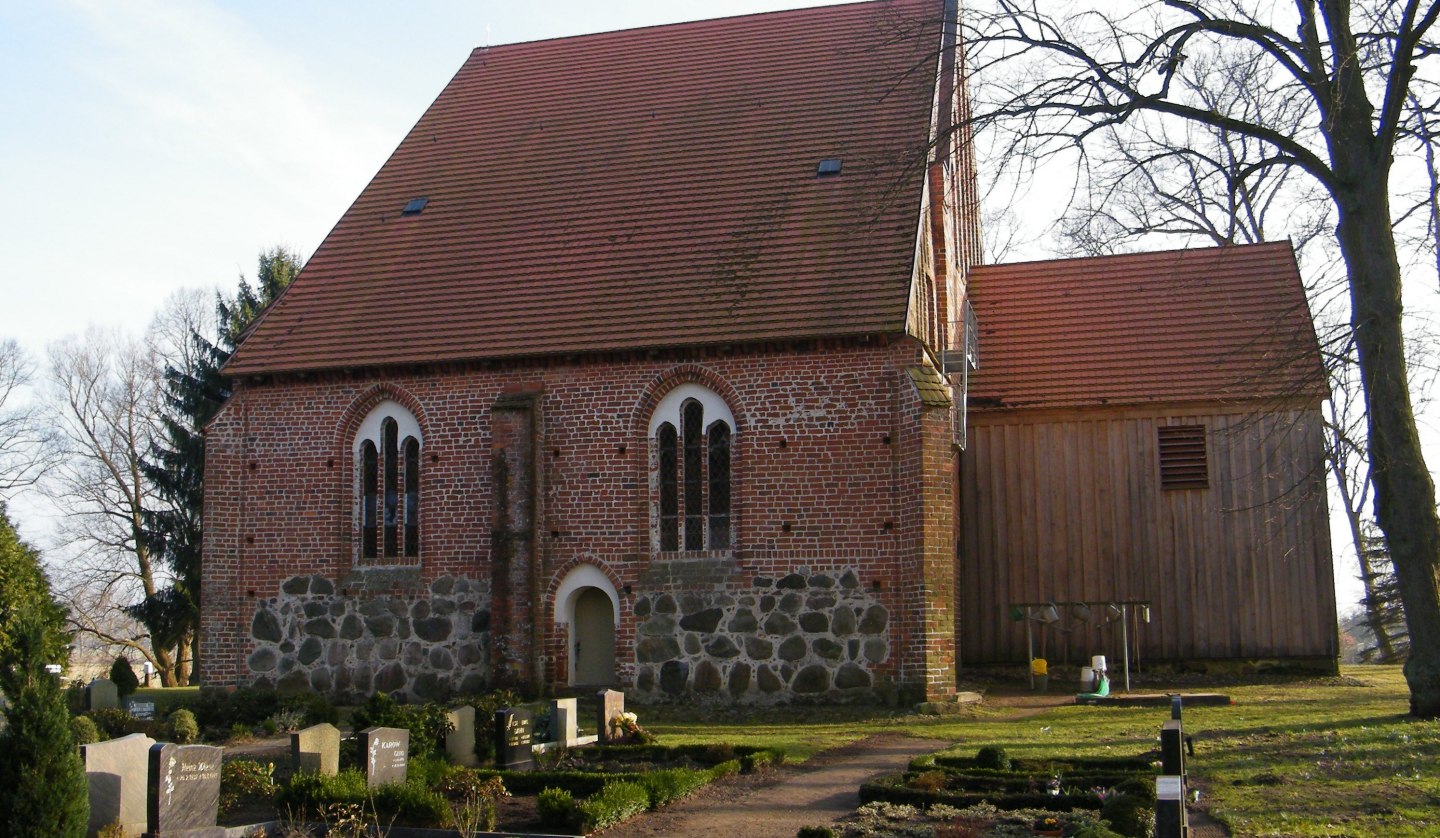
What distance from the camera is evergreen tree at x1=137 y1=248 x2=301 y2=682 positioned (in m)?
31.8

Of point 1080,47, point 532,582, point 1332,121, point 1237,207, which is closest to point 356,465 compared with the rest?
point 532,582

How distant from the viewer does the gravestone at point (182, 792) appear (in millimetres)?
10523

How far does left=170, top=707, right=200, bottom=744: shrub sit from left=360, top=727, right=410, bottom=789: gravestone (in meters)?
4.95

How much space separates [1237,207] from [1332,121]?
18373 millimetres

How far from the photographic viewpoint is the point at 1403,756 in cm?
1265

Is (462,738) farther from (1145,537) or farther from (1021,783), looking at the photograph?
(1145,537)

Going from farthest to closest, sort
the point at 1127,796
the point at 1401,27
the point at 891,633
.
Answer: the point at 891,633, the point at 1401,27, the point at 1127,796

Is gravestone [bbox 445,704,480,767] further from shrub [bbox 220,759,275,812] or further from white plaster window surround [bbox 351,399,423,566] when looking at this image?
white plaster window surround [bbox 351,399,423,566]

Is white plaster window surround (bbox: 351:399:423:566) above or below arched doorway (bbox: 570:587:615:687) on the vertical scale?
above

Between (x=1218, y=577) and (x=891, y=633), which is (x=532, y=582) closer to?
(x=891, y=633)

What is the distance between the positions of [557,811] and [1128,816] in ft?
13.9

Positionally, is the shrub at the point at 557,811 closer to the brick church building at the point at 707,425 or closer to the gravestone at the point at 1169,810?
the gravestone at the point at 1169,810

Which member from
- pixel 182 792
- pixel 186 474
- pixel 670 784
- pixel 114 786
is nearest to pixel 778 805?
pixel 670 784

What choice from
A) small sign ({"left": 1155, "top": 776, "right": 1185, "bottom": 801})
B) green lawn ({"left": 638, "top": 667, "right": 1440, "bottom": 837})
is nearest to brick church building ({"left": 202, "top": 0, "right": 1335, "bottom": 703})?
green lawn ({"left": 638, "top": 667, "right": 1440, "bottom": 837})
